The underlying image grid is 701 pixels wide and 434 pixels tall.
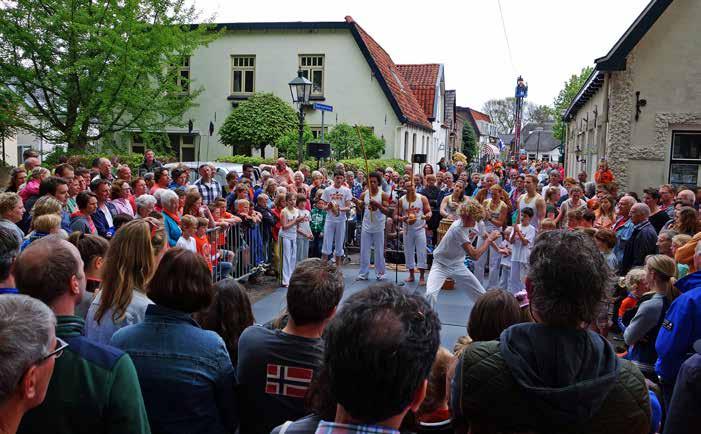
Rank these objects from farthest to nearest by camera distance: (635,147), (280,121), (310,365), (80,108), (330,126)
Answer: (330,126) → (280,121) → (80,108) → (635,147) → (310,365)

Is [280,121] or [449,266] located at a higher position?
[280,121]

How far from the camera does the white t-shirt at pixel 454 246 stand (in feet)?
24.9

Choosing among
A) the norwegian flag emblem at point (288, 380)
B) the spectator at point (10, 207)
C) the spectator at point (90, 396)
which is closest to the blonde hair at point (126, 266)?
the norwegian flag emblem at point (288, 380)

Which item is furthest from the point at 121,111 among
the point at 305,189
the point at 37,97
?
the point at 305,189

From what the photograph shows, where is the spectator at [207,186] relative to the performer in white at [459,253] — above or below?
above

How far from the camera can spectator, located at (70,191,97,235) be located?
22.1 feet

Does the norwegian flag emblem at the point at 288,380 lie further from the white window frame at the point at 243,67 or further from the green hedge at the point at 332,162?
the white window frame at the point at 243,67

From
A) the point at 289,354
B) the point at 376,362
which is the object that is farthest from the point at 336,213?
the point at 376,362

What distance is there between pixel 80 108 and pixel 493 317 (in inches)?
710

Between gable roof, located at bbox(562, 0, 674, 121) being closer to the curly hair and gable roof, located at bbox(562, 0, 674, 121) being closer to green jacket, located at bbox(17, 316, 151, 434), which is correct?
the curly hair

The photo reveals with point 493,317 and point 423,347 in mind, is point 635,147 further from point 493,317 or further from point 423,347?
point 423,347

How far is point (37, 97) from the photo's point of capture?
18.8 metres

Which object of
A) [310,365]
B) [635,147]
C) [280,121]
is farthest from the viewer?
[280,121]

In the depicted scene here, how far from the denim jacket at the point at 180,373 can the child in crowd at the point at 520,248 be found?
6.95 metres
